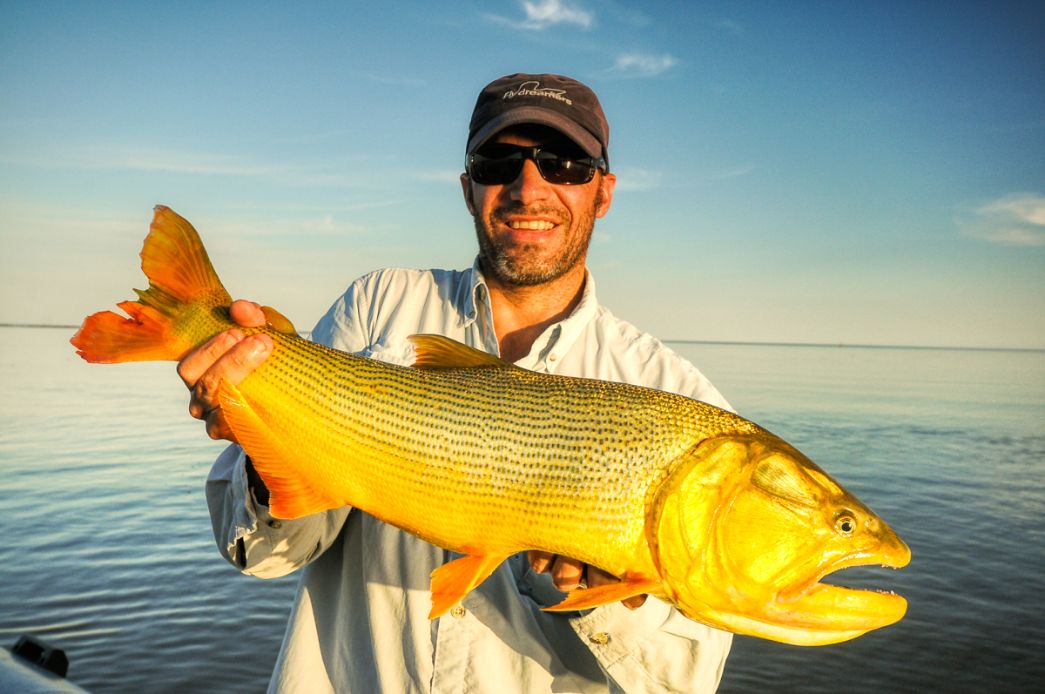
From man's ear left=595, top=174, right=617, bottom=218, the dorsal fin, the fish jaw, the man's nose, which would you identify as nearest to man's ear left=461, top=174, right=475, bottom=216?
the man's nose

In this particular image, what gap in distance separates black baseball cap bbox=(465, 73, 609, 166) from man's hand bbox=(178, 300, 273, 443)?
2.14 metres

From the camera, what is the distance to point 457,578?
2.91 metres

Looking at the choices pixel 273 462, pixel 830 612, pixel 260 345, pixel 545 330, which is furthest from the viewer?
pixel 545 330

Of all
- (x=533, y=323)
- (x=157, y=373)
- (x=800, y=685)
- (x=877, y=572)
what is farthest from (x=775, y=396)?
(x=157, y=373)

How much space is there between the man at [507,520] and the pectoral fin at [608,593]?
0.23 metres

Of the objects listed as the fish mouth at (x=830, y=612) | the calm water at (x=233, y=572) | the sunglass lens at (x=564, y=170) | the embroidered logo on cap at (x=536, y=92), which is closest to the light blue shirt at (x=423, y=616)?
the fish mouth at (x=830, y=612)

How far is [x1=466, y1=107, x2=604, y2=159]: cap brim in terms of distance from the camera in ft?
15.2

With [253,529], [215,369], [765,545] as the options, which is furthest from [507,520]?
[215,369]

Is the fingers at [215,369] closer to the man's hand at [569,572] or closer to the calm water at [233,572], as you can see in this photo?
the man's hand at [569,572]

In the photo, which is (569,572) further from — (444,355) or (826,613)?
(444,355)

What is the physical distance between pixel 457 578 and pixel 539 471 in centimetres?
51

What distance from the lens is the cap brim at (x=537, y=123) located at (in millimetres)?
4645

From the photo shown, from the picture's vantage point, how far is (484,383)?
10.5 ft

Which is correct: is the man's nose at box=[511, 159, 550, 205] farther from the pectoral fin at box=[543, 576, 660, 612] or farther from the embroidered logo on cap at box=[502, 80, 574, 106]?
the pectoral fin at box=[543, 576, 660, 612]
